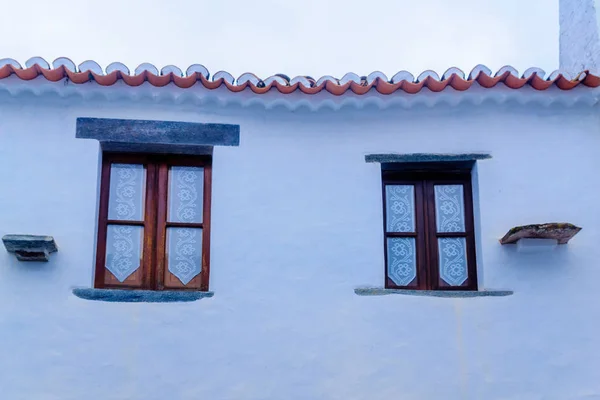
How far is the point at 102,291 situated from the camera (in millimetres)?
6117

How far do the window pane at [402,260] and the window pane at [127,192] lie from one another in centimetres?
212

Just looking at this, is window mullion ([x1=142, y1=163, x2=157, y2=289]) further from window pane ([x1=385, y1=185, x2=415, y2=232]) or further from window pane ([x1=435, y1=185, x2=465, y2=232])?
window pane ([x1=435, y1=185, x2=465, y2=232])

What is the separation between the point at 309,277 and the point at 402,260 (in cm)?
83

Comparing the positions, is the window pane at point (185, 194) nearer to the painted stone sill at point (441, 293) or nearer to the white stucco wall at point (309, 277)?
the white stucco wall at point (309, 277)

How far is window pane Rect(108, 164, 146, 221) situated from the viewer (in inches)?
255

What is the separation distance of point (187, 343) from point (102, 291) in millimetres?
792

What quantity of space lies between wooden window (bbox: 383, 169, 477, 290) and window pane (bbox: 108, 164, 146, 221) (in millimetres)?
2083

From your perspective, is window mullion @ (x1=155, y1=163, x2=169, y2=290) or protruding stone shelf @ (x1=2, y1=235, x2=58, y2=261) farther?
window mullion @ (x1=155, y1=163, x2=169, y2=290)

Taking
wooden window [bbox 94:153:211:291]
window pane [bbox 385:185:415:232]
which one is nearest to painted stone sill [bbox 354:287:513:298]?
window pane [bbox 385:185:415:232]

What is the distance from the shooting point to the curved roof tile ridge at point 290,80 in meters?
6.18

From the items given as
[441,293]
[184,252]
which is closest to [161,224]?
[184,252]

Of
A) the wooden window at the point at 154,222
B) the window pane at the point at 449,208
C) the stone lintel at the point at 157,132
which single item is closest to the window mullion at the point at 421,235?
the window pane at the point at 449,208

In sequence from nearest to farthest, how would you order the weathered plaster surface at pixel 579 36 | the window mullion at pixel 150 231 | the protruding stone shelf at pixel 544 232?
the protruding stone shelf at pixel 544 232, the window mullion at pixel 150 231, the weathered plaster surface at pixel 579 36

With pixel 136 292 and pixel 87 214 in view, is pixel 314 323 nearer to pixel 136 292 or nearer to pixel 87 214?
pixel 136 292
